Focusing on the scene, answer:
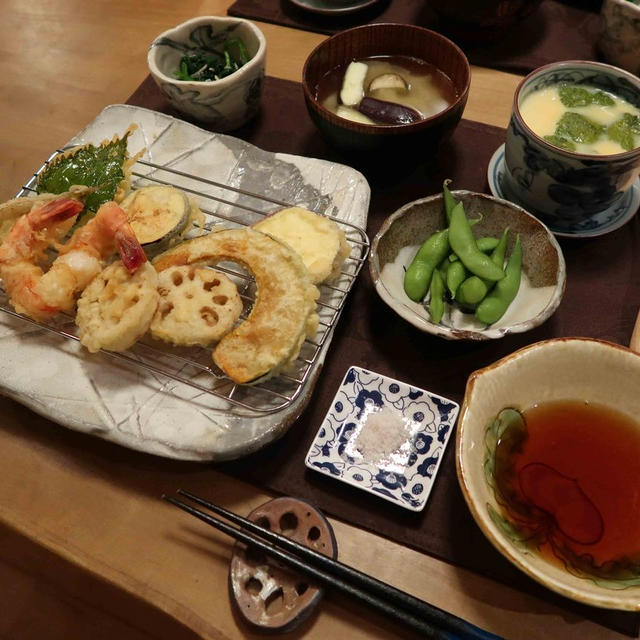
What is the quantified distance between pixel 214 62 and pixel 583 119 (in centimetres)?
154

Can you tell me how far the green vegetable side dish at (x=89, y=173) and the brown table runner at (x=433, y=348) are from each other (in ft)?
2.01

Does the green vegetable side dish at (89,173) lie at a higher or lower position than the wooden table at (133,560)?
higher

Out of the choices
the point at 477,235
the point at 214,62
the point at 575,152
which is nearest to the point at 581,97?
the point at 575,152

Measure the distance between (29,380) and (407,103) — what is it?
1748 millimetres

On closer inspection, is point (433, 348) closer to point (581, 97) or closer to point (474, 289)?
point (474, 289)

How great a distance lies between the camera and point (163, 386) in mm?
1688

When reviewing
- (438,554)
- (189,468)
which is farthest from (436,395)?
(189,468)

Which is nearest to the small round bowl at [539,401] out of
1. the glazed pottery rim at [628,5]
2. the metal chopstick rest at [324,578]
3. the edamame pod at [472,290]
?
the metal chopstick rest at [324,578]

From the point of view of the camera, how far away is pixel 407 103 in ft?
7.55

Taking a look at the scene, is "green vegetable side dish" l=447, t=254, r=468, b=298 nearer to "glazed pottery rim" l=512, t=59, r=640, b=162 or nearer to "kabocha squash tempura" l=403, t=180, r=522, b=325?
"kabocha squash tempura" l=403, t=180, r=522, b=325

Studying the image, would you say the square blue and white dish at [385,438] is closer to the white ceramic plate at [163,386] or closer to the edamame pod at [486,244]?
the white ceramic plate at [163,386]

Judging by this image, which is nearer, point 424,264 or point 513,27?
point 424,264

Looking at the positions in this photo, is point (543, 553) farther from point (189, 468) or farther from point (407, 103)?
point (407, 103)

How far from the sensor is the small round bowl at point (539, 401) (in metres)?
1.17
